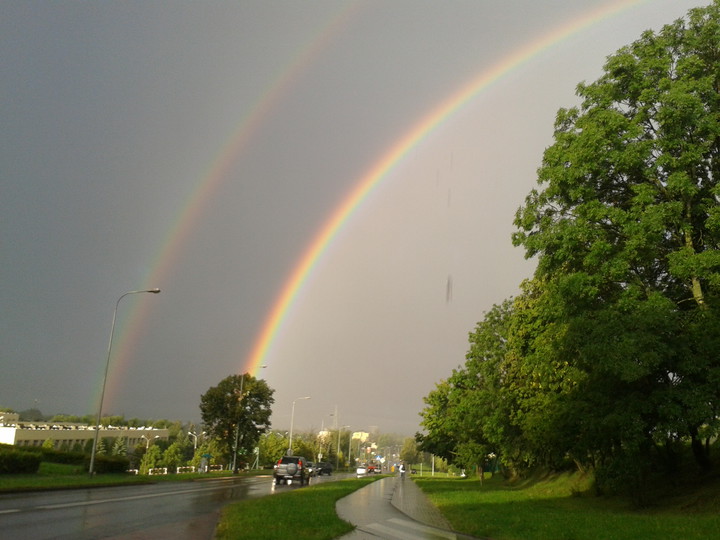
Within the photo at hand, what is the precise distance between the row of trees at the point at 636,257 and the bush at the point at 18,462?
25.6 m

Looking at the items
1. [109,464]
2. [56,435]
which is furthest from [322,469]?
[56,435]

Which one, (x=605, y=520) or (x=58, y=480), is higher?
(x=58, y=480)

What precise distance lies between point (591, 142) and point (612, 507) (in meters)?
14.6

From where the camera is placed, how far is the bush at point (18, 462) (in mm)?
29359

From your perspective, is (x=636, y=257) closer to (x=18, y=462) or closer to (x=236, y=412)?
(x=18, y=462)

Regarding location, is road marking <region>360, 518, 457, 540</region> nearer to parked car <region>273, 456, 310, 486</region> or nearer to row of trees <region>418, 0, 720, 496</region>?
row of trees <region>418, 0, 720, 496</region>

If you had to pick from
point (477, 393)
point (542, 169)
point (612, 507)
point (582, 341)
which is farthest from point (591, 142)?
point (477, 393)

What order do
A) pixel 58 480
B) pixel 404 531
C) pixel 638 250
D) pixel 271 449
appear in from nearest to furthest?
1. pixel 404 531
2. pixel 638 250
3. pixel 58 480
4. pixel 271 449

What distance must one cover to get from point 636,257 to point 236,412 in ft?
158

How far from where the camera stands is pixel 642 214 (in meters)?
21.6

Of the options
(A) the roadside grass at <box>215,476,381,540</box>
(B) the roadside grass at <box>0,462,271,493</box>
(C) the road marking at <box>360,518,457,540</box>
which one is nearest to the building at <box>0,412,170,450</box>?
(B) the roadside grass at <box>0,462,271,493</box>

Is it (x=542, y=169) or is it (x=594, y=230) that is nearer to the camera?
(x=594, y=230)

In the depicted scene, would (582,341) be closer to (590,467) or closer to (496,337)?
(590,467)

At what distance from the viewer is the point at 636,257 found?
72.0 feet
